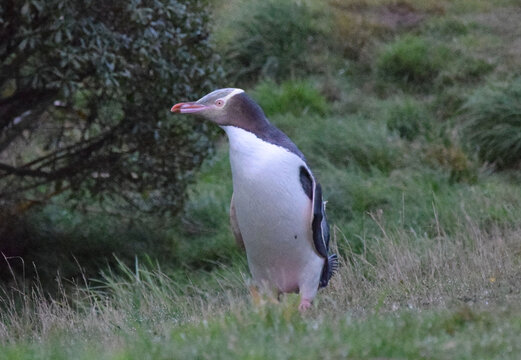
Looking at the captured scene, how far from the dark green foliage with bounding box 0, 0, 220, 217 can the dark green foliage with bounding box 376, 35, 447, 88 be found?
6870mm

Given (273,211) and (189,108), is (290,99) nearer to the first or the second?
(189,108)

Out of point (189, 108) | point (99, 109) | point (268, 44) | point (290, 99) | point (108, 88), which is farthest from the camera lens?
point (268, 44)

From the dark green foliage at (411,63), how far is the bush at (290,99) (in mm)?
1622

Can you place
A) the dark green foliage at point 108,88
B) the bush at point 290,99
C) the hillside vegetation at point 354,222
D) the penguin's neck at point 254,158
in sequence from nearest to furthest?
the hillside vegetation at point 354,222 < the penguin's neck at point 254,158 < the dark green foliage at point 108,88 < the bush at point 290,99

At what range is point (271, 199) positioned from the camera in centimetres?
533

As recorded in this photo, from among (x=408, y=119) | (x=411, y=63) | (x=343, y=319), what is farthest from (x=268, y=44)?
(x=343, y=319)

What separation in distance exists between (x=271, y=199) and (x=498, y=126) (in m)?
8.08

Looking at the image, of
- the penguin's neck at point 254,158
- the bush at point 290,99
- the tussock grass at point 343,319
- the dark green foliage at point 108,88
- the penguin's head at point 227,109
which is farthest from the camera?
the bush at point 290,99

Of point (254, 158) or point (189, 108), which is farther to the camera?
point (189, 108)

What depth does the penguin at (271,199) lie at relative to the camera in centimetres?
530

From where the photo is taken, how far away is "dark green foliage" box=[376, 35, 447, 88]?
16.3 meters

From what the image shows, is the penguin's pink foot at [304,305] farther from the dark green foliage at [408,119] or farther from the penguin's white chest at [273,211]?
the dark green foliage at [408,119]

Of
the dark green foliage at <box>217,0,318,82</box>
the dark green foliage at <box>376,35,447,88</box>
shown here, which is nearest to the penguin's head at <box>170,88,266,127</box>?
the dark green foliage at <box>376,35,447,88</box>

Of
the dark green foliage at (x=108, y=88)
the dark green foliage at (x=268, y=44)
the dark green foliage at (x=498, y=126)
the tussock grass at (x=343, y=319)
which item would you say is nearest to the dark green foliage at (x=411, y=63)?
the dark green foliage at (x=268, y=44)
